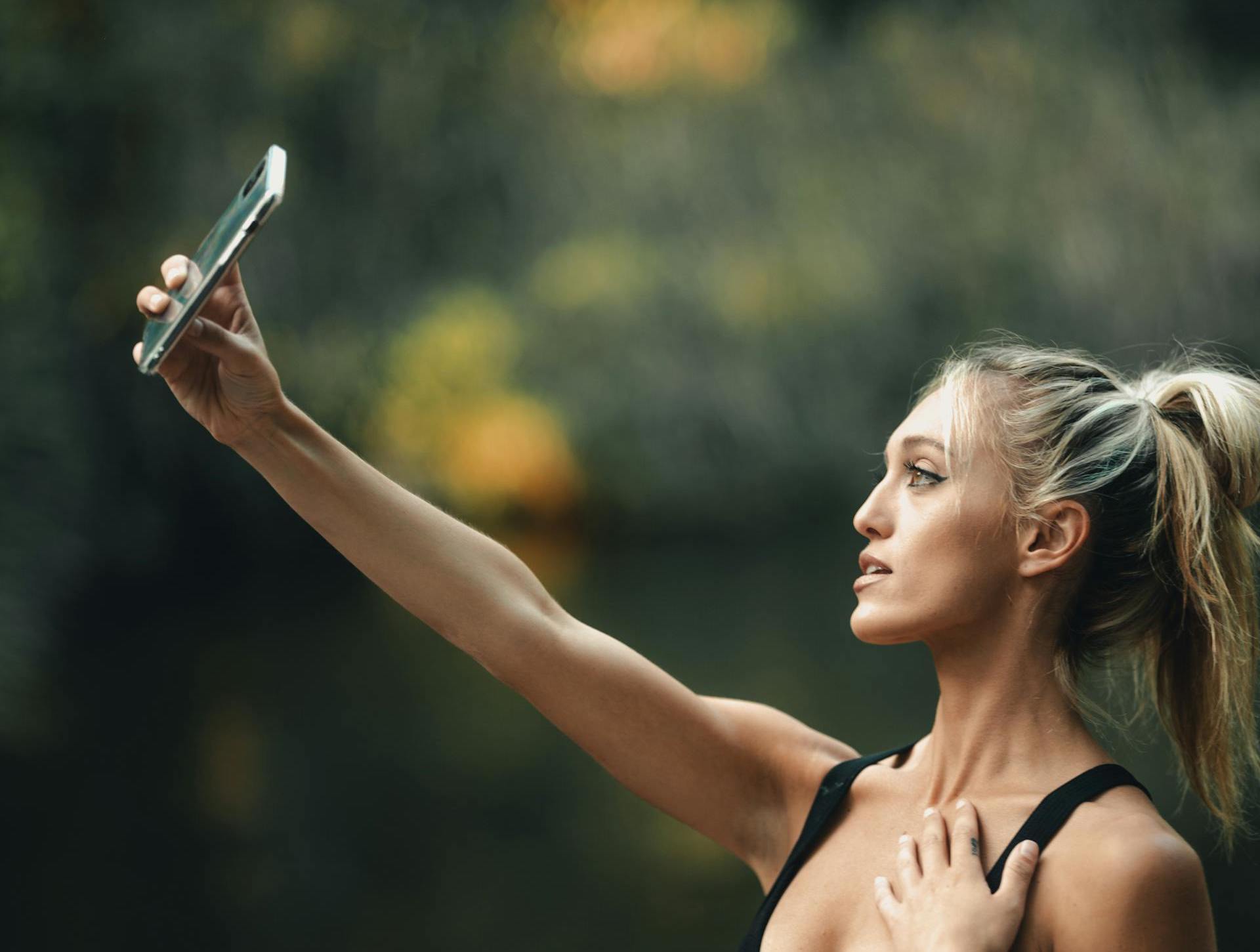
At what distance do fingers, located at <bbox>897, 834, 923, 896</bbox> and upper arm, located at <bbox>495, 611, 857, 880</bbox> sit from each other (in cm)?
13

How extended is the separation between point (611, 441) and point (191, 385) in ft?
14.6

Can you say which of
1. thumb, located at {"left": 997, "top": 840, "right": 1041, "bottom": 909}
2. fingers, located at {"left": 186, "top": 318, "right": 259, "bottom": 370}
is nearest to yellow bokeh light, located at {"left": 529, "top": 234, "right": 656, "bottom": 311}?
fingers, located at {"left": 186, "top": 318, "right": 259, "bottom": 370}

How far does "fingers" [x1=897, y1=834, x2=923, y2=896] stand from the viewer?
0.87m

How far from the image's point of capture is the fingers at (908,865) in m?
0.87

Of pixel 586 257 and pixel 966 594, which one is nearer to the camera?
pixel 966 594

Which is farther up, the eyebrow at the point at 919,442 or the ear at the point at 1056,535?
the eyebrow at the point at 919,442

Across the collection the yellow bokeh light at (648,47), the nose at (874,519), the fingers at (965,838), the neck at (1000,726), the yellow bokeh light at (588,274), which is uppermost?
the yellow bokeh light at (648,47)

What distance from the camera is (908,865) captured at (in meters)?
0.88

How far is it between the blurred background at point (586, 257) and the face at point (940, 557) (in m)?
3.21

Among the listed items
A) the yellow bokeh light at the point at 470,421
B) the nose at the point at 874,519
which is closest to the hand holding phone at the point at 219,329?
the nose at the point at 874,519

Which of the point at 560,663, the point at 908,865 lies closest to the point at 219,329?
the point at 560,663

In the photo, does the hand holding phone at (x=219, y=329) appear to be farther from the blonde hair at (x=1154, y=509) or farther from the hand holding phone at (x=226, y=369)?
the blonde hair at (x=1154, y=509)

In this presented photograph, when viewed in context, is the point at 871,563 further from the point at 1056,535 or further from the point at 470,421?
the point at 470,421

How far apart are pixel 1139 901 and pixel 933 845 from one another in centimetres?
14
